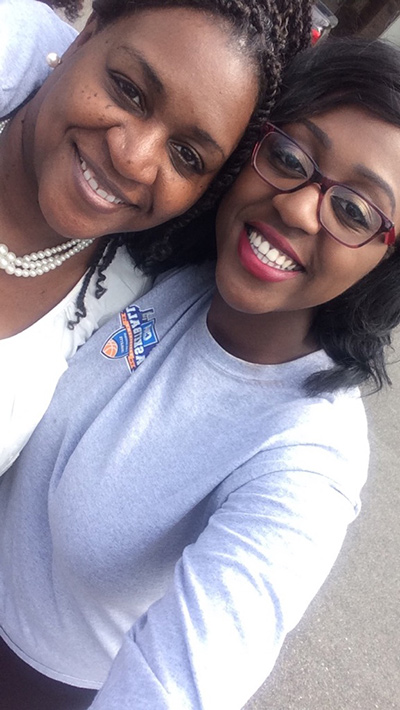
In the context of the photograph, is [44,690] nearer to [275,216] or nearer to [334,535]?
[334,535]

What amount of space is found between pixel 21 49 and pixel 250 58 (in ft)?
1.79

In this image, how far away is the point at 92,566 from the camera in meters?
1.28

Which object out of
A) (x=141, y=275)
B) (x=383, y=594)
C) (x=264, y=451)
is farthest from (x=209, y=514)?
(x=383, y=594)

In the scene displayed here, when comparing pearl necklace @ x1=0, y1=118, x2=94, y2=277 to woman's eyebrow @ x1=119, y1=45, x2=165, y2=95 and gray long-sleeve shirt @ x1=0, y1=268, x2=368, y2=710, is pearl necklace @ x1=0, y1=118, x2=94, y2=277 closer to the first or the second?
gray long-sleeve shirt @ x1=0, y1=268, x2=368, y2=710

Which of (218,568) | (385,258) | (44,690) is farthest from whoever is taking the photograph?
(44,690)

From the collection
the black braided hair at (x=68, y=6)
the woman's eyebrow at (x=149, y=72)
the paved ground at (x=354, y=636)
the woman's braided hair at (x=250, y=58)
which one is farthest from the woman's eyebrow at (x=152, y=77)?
the paved ground at (x=354, y=636)

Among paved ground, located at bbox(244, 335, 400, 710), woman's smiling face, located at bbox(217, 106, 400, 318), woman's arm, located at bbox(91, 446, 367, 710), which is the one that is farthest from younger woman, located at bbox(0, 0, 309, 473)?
paved ground, located at bbox(244, 335, 400, 710)

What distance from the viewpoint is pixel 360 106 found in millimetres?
1195

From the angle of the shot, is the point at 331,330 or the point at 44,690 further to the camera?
the point at 44,690

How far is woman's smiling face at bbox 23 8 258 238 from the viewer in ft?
3.59

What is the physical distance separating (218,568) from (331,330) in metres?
0.61

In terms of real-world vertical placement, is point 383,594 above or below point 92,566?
below

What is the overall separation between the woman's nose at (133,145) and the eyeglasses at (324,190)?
26 cm

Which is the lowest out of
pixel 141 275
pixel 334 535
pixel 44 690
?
pixel 44 690
